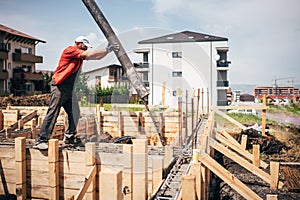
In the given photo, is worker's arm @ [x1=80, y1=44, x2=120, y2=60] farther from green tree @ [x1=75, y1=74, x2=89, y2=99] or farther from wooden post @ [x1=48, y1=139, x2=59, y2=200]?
wooden post @ [x1=48, y1=139, x2=59, y2=200]

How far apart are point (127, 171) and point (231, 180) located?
1351 millimetres

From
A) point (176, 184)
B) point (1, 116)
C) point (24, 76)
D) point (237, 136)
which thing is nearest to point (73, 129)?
point (176, 184)

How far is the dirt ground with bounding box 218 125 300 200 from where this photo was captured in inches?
218

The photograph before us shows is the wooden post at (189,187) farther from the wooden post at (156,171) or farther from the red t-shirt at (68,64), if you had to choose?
the red t-shirt at (68,64)

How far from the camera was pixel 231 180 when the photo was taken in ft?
11.8

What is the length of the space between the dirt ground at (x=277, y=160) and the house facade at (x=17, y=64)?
53.4 ft

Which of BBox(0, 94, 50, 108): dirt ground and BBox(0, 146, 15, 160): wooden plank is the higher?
BBox(0, 94, 50, 108): dirt ground

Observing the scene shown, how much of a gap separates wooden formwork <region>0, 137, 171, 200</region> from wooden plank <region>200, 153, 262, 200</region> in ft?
2.05

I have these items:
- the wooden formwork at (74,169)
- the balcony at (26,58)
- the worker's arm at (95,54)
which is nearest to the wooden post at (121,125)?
the wooden formwork at (74,169)

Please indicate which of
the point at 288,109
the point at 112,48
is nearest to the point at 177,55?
the point at 288,109

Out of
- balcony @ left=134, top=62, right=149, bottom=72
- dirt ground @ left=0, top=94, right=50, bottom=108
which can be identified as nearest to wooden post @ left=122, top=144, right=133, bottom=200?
balcony @ left=134, top=62, right=149, bottom=72

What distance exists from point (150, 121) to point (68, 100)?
A: 303 centimetres

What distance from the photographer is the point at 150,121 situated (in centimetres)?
661

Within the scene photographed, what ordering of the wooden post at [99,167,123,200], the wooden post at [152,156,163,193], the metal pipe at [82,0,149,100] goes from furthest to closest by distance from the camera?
the metal pipe at [82,0,149,100], the wooden post at [152,156,163,193], the wooden post at [99,167,123,200]
